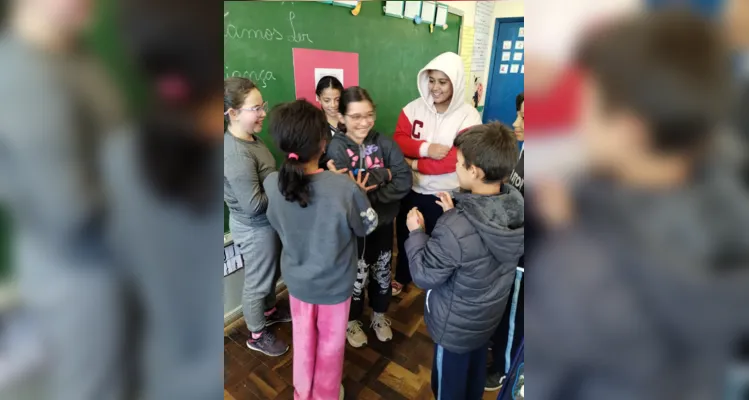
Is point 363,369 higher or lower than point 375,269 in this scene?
lower

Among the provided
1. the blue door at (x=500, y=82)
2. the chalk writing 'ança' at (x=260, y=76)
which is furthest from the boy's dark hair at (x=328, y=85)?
the blue door at (x=500, y=82)

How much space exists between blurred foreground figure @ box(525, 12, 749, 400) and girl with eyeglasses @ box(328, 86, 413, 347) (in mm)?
1243

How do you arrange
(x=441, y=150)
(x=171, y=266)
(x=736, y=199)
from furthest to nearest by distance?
(x=441, y=150) < (x=171, y=266) < (x=736, y=199)

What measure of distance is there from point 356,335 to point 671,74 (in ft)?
5.87

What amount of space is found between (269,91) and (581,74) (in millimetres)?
1616

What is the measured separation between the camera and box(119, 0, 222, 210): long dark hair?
0.93 ft

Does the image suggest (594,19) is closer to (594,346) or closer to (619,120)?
(619,120)

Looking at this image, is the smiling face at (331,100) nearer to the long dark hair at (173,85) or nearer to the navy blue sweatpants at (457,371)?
the navy blue sweatpants at (457,371)

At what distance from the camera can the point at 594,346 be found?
0.93 ft

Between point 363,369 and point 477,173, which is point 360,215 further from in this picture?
point 363,369

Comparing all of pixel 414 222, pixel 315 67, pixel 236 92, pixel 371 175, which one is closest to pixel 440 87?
pixel 371 175

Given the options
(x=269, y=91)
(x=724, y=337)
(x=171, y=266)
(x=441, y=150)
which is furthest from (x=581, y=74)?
(x=269, y=91)

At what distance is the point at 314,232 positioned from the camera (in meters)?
1.17

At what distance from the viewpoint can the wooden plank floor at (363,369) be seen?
61.8 inches
